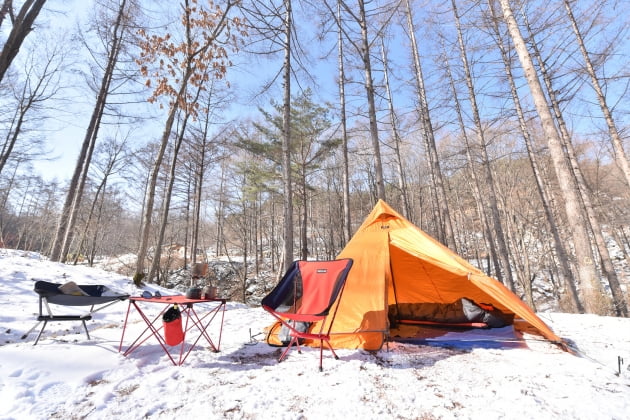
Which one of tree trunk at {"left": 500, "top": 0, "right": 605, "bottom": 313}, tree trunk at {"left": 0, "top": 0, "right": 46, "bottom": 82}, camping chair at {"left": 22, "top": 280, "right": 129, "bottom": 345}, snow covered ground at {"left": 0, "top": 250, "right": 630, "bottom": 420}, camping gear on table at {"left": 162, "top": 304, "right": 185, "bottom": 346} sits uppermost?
tree trunk at {"left": 0, "top": 0, "right": 46, "bottom": 82}

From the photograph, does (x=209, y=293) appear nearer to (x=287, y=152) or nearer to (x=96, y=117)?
(x=287, y=152)

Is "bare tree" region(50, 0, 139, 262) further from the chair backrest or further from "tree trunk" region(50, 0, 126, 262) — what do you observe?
the chair backrest

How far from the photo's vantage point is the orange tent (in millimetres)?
3049

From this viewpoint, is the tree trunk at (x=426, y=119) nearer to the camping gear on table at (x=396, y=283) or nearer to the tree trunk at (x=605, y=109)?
the tree trunk at (x=605, y=109)

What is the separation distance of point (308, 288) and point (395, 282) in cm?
218

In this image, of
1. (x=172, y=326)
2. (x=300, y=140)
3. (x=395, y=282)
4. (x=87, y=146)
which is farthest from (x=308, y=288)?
(x=87, y=146)

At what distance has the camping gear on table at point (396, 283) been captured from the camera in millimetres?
3049

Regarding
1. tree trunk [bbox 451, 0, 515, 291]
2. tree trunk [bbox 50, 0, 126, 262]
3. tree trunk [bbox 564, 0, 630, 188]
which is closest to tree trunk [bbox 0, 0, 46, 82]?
tree trunk [bbox 50, 0, 126, 262]

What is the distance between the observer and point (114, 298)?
10.0 feet

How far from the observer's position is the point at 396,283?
4.71 meters

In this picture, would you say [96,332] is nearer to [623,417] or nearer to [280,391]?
[280,391]

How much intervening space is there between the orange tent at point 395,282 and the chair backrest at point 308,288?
50 cm

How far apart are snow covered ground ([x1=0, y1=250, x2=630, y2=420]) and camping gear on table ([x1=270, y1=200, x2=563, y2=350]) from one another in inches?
11.0

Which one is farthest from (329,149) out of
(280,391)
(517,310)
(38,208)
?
(38,208)
